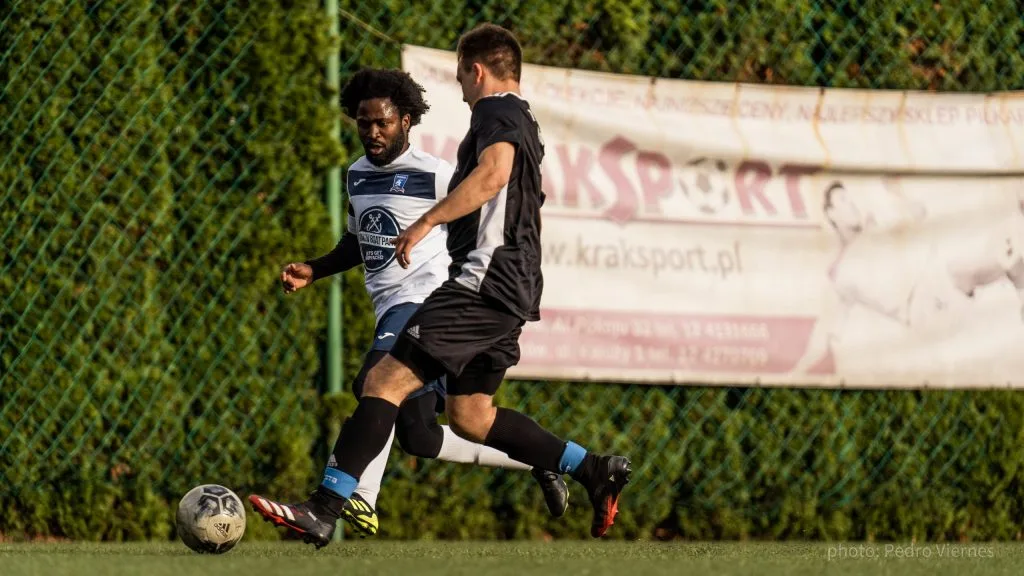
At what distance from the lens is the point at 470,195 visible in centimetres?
458

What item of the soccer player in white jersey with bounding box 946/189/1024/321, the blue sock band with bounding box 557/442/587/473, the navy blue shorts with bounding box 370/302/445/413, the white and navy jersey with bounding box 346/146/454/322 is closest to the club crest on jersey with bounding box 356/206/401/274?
the white and navy jersey with bounding box 346/146/454/322

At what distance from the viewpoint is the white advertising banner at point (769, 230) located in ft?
21.8

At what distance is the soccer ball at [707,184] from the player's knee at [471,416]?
6.80 feet

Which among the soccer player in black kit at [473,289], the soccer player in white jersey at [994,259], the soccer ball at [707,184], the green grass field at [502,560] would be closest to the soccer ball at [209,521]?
the green grass field at [502,560]

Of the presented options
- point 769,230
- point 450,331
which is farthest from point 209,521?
point 769,230

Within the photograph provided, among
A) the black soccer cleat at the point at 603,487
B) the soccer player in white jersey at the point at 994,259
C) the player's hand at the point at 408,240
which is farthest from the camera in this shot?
the soccer player in white jersey at the point at 994,259

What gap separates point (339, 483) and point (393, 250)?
1.03 meters

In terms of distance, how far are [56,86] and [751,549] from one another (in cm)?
328

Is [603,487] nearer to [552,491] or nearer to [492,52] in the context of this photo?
[552,491]

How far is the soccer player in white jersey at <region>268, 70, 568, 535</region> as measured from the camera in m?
5.34

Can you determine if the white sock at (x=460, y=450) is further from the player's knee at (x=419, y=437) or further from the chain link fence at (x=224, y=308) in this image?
the chain link fence at (x=224, y=308)

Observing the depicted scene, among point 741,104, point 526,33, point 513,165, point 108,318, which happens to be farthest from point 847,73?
point 108,318

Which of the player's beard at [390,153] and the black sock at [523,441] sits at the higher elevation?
the player's beard at [390,153]

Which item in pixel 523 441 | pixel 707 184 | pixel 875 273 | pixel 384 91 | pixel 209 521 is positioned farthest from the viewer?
pixel 875 273
